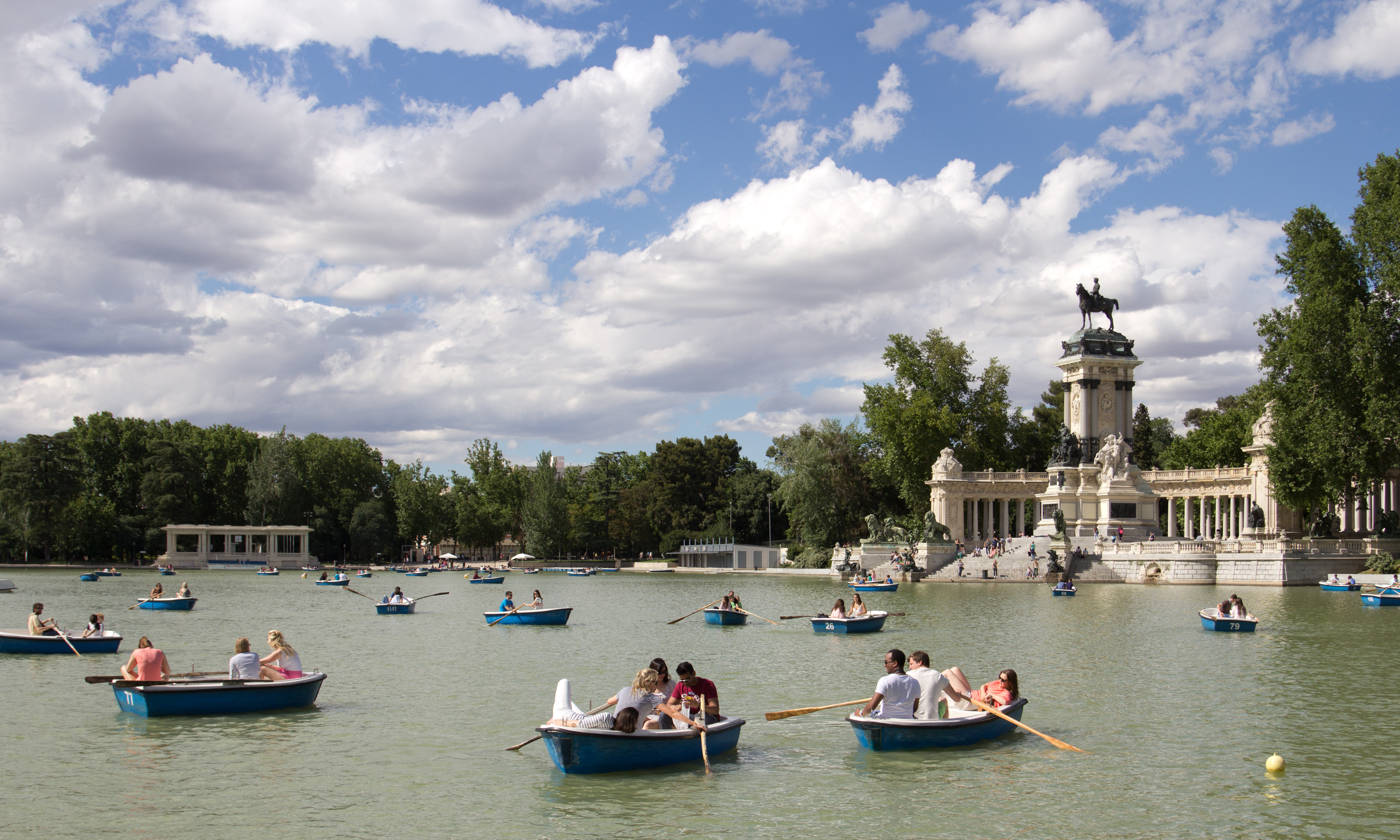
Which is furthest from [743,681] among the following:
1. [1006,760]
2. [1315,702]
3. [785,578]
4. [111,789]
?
[785,578]

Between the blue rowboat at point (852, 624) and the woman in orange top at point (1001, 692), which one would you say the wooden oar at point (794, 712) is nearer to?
the woman in orange top at point (1001, 692)

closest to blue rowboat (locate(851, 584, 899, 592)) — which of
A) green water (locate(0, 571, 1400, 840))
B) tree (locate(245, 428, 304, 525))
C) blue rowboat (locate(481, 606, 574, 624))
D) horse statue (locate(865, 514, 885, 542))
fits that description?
horse statue (locate(865, 514, 885, 542))

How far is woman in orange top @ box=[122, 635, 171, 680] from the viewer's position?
59.1 ft

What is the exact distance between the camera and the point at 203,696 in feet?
58.1

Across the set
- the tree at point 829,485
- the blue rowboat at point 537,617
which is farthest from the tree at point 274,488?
the blue rowboat at point 537,617

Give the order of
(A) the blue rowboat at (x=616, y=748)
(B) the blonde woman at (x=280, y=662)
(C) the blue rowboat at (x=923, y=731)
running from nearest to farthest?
(A) the blue rowboat at (x=616, y=748), (C) the blue rowboat at (x=923, y=731), (B) the blonde woman at (x=280, y=662)

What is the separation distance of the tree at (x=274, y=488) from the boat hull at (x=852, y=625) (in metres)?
75.3

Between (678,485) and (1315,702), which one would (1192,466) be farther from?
(1315,702)

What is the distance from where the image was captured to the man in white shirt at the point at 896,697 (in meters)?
15.1

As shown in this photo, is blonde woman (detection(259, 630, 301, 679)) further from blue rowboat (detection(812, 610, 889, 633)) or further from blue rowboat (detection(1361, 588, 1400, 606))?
blue rowboat (detection(1361, 588, 1400, 606))

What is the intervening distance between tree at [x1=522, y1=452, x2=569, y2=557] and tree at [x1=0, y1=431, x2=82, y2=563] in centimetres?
3580

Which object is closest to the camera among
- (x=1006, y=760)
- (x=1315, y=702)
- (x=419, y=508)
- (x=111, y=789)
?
(x=111, y=789)

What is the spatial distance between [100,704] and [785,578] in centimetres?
6091

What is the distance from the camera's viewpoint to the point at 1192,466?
276 feet
